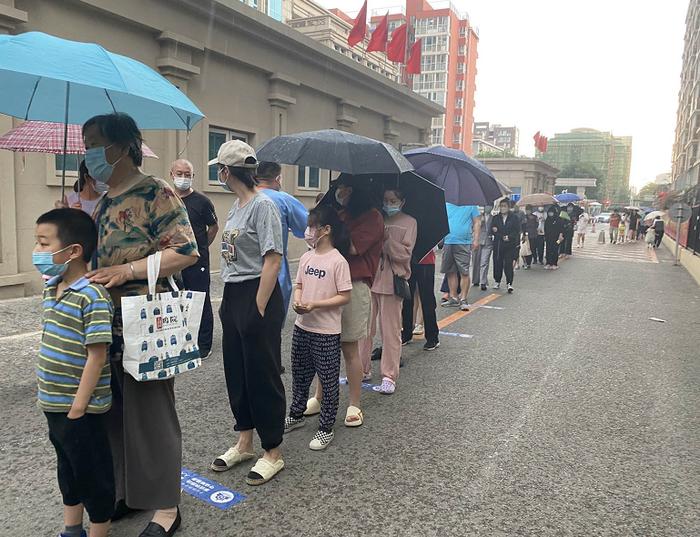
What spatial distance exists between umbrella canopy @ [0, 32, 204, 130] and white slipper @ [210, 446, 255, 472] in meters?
1.95

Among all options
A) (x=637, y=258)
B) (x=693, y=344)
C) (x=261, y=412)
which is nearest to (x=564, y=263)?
(x=637, y=258)

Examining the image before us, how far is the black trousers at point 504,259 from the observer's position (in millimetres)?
10320

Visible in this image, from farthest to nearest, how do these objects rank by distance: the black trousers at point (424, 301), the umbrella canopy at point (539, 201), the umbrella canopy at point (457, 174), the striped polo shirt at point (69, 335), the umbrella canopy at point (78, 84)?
the umbrella canopy at point (539, 201) → the black trousers at point (424, 301) → the umbrella canopy at point (457, 174) → the umbrella canopy at point (78, 84) → the striped polo shirt at point (69, 335)

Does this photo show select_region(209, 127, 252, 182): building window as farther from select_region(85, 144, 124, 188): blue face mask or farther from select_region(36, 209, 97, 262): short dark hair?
select_region(36, 209, 97, 262): short dark hair

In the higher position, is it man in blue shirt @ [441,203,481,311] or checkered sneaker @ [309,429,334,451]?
man in blue shirt @ [441,203,481,311]

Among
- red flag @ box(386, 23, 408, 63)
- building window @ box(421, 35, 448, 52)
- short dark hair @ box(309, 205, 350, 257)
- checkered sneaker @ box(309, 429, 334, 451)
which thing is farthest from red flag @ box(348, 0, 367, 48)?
building window @ box(421, 35, 448, 52)

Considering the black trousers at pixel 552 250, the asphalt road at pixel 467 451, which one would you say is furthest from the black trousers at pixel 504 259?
the black trousers at pixel 552 250

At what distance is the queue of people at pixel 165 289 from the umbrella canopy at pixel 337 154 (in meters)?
0.29

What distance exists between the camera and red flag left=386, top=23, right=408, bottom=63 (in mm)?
19484

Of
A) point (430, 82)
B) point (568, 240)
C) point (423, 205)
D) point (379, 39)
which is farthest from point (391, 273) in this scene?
point (430, 82)

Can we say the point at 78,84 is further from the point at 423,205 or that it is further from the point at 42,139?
the point at 423,205

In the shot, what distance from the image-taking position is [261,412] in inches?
123

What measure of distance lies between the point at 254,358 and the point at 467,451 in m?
1.63

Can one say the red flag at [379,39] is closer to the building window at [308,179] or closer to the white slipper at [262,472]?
the building window at [308,179]
